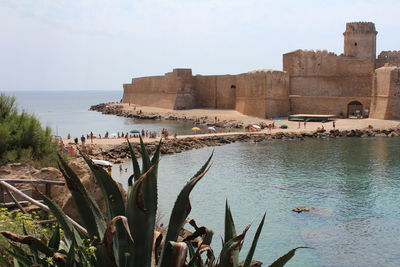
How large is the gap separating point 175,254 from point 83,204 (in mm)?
659

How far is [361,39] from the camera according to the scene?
39125mm

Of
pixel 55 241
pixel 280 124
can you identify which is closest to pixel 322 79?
pixel 280 124

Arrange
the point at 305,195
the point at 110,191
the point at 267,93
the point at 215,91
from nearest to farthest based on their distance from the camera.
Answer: the point at 110,191 < the point at 305,195 < the point at 267,93 < the point at 215,91

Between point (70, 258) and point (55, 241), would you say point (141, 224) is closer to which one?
point (70, 258)

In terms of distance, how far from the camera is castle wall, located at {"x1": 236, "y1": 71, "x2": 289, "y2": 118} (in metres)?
36.8

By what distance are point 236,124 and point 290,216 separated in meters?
23.8

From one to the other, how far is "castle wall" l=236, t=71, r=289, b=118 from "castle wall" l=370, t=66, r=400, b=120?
656cm

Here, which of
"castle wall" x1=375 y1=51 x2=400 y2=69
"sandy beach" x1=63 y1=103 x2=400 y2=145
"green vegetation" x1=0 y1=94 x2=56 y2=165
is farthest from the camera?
"castle wall" x1=375 y1=51 x2=400 y2=69

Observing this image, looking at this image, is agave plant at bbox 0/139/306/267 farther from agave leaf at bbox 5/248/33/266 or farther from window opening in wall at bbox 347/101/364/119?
window opening in wall at bbox 347/101/364/119

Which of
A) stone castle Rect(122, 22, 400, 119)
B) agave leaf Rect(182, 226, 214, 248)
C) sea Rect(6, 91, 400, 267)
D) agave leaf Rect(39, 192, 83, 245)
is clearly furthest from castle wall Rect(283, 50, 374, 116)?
agave leaf Rect(39, 192, 83, 245)

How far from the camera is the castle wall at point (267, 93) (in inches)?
1449

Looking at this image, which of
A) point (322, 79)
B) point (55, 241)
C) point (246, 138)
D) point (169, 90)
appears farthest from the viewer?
point (169, 90)

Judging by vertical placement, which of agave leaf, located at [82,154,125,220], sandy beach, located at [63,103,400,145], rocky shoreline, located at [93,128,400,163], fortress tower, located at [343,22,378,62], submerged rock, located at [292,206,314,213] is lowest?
submerged rock, located at [292,206,314,213]

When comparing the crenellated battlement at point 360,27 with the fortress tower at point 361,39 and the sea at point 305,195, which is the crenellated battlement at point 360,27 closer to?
the fortress tower at point 361,39
